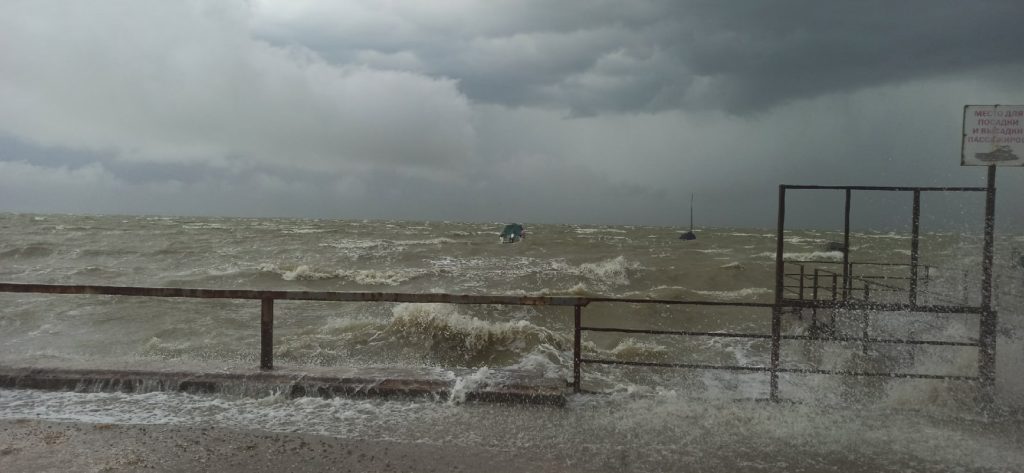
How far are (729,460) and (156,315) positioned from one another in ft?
51.0

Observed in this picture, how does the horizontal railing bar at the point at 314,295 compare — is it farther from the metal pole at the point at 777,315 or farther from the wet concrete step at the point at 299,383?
the metal pole at the point at 777,315

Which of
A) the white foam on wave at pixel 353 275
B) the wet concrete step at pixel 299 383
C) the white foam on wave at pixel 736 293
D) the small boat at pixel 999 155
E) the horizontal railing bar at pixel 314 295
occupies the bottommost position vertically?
the white foam on wave at pixel 736 293

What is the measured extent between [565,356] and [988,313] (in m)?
7.49

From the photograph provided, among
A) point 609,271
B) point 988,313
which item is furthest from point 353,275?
point 988,313

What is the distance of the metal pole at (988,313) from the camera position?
4.88 m

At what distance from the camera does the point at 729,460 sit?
354 cm

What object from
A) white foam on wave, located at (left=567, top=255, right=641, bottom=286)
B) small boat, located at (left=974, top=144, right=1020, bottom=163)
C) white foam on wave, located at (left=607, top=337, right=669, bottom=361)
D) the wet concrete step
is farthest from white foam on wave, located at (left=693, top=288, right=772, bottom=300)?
the wet concrete step

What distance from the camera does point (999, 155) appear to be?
4934 millimetres

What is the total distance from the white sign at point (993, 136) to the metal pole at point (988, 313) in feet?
0.41

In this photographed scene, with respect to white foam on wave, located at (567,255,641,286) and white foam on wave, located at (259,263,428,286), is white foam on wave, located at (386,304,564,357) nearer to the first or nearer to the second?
white foam on wave, located at (259,263,428,286)

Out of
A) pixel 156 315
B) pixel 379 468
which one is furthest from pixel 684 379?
pixel 156 315

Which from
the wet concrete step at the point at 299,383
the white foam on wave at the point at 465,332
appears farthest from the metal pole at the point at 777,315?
the white foam on wave at the point at 465,332

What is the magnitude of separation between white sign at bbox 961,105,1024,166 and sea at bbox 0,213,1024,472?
2.02 m

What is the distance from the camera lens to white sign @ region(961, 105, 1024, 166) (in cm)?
489
